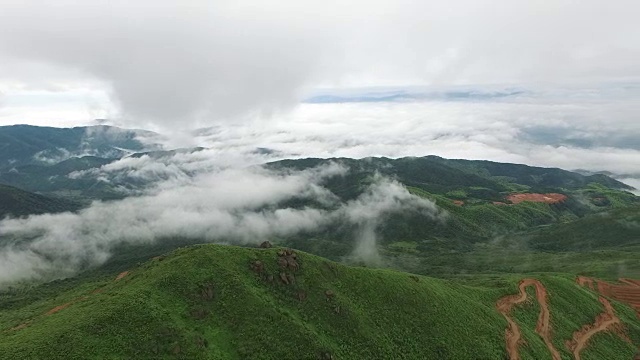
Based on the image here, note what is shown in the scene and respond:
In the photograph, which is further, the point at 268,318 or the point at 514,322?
the point at 514,322

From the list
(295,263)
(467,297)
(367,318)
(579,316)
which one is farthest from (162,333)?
(579,316)

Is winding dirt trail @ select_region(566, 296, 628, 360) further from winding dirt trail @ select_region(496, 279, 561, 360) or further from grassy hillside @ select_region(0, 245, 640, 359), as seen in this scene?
winding dirt trail @ select_region(496, 279, 561, 360)

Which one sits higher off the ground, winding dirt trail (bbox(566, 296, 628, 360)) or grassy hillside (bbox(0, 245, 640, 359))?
grassy hillside (bbox(0, 245, 640, 359))

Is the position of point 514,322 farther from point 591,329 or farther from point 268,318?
point 268,318

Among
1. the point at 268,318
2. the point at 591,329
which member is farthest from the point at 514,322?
the point at 268,318

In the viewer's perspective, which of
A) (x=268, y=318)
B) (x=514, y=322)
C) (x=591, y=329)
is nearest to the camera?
(x=268, y=318)

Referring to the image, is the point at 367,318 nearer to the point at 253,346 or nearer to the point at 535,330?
Answer: the point at 253,346

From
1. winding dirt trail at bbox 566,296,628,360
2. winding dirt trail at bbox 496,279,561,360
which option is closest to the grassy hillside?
winding dirt trail at bbox 496,279,561,360
